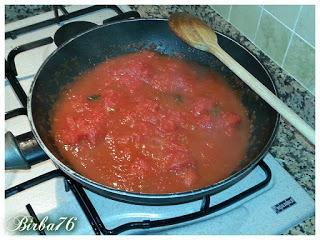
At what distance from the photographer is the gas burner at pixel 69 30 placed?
3.43ft

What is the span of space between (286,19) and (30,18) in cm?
68

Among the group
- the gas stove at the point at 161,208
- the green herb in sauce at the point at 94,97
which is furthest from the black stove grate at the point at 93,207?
the green herb in sauce at the point at 94,97

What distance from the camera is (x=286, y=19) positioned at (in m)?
0.91

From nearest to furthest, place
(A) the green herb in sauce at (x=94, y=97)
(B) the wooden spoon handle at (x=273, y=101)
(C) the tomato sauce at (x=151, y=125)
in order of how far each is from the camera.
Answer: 1. (B) the wooden spoon handle at (x=273, y=101)
2. (C) the tomato sauce at (x=151, y=125)
3. (A) the green herb in sauce at (x=94, y=97)

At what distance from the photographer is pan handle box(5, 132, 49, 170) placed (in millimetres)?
733

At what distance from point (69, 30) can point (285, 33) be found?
1.66 ft

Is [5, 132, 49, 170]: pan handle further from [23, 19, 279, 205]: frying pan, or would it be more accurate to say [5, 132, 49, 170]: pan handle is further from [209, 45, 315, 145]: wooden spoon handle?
[209, 45, 315, 145]: wooden spoon handle

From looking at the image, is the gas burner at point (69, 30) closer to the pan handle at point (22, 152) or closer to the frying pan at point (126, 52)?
the frying pan at point (126, 52)

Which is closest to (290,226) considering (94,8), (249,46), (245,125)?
(245,125)

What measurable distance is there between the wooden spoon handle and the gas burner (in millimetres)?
342

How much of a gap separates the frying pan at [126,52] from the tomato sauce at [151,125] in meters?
0.02

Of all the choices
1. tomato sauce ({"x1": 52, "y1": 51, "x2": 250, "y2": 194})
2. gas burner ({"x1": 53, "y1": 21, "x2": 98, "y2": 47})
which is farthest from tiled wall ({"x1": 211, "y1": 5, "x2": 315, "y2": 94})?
gas burner ({"x1": 53, "y1": 21, "x2": 98, "y2": 47})
